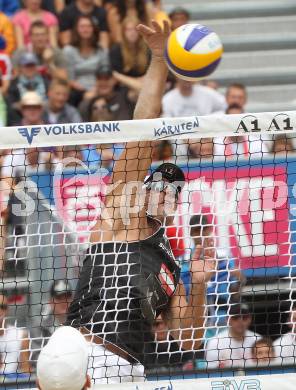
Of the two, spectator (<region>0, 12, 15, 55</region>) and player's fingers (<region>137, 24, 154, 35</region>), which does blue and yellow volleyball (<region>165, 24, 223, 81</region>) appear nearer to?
player's fingers (<region>137, 24, 154, 35</region>)

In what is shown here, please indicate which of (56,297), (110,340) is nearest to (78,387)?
(110,340)

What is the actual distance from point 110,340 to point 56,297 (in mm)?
2536

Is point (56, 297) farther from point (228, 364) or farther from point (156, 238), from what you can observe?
point (156, 238)

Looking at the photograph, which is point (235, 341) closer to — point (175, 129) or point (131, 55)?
point (175, 129)

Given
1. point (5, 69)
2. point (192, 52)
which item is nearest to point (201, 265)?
point (192, 52)

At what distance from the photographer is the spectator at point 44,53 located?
1359cm

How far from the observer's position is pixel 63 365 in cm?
503

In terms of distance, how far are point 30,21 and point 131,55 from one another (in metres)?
1.55

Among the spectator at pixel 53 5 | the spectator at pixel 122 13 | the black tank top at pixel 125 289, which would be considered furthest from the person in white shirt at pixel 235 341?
the spectator at pixel 53 5

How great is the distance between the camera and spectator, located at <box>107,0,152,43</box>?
13.9 metres

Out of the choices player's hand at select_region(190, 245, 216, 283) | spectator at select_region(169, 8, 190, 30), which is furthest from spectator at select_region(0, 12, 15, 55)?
player's hand at select_region(190, 245, 216, 283)

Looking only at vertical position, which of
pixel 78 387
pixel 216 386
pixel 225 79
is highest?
pixel 225 79

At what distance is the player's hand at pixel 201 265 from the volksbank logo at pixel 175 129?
41.7 inches

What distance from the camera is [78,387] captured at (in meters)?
5.06
